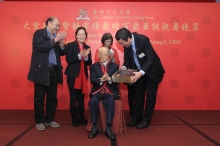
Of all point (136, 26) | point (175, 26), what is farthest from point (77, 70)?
point (175, 26)

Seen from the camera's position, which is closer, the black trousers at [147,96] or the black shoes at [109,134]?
the black shoes at [109,134]

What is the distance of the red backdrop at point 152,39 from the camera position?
12.2 ft

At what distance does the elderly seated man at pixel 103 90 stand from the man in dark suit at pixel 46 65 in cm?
50

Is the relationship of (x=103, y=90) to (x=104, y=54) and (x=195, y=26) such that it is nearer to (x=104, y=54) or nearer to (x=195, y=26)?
(x=104, y=54)

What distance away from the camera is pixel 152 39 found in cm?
378

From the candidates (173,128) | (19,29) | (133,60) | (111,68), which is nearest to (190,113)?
(173,128)

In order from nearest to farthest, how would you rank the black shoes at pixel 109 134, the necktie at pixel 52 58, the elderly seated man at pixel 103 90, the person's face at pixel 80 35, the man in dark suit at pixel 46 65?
the black shoes at pixel 109 134, the elderly seated man at pixel 103 90, the man in dark suit at pixel 46 65, the necktie at pixel 52 58, the person's face at pixel 80 35

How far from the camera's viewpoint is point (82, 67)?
2852 mm

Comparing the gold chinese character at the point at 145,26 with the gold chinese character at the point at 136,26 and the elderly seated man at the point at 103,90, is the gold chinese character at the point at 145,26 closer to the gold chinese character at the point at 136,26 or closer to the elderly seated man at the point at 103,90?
the gold chinese character at the point at 136,26

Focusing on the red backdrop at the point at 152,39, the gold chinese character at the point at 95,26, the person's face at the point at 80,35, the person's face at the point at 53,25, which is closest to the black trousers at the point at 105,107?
the person's face at the point at 80,35

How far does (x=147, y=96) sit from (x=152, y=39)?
1382 mm

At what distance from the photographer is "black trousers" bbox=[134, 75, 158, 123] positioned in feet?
8.97

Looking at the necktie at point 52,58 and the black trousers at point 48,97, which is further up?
the necktie at point 52,58

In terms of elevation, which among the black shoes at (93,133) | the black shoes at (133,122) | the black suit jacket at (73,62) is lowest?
the black shoes at (133,122)
